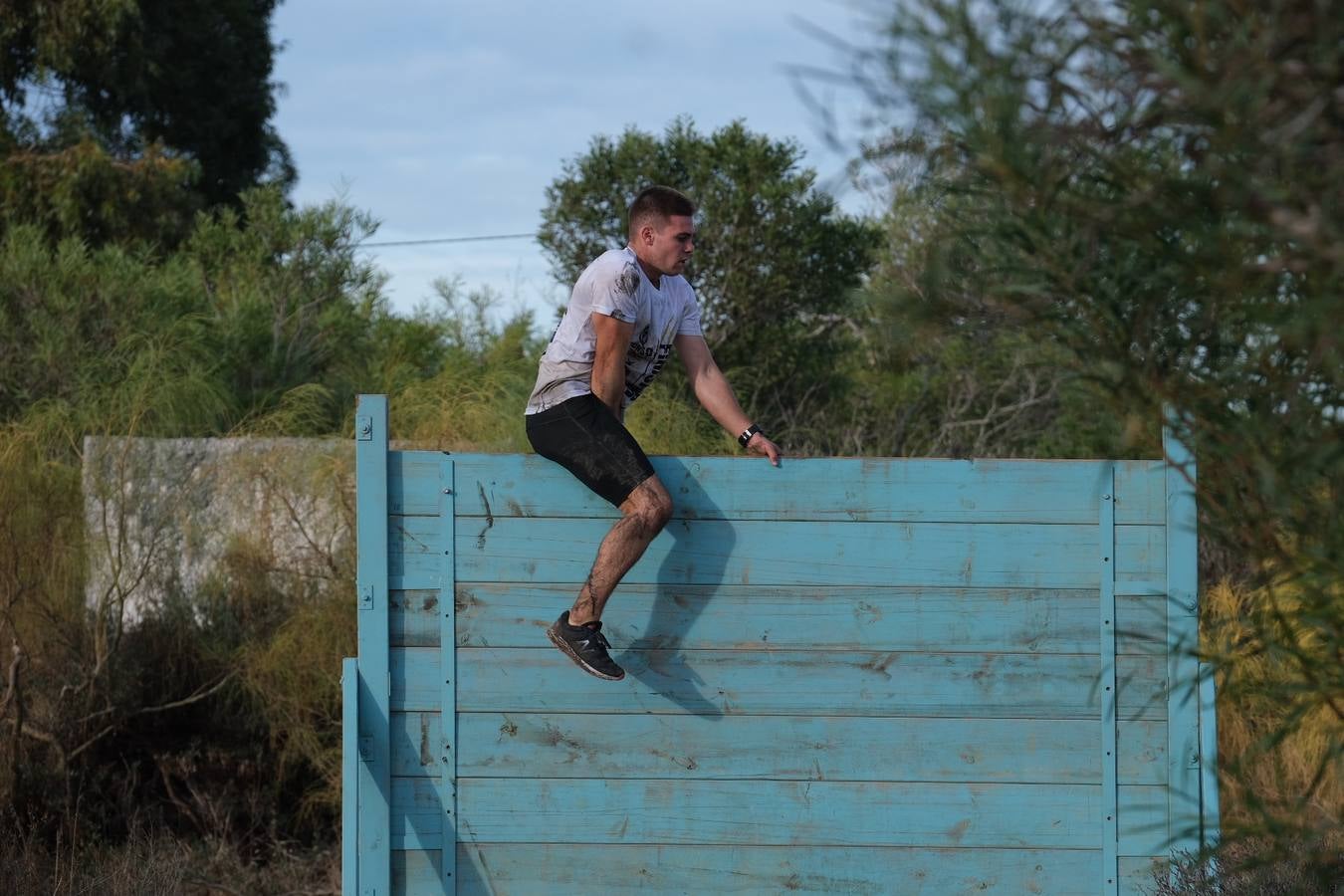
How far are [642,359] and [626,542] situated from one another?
2.19 feet

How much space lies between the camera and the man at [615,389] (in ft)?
12.9

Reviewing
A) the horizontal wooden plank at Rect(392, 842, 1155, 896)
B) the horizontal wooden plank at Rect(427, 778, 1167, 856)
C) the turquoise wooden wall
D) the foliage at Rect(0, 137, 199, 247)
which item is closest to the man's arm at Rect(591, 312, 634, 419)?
the turquoise wooden wall

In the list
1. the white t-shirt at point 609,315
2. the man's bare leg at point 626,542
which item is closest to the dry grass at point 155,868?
the man's bare leg at point 626,542

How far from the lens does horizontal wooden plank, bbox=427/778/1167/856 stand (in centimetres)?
409

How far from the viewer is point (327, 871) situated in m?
6.51

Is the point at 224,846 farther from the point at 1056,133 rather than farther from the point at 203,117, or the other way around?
the point at 203,117

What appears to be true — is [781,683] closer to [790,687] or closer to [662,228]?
[790,687]

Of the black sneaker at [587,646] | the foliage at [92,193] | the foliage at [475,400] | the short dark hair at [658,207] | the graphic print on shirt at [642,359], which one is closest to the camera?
the black sneaker at [587,646]

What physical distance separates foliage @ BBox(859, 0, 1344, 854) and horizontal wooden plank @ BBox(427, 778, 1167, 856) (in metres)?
2.08

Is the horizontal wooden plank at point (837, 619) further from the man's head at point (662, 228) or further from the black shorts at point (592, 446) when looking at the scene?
the man's head at point (662, 228)

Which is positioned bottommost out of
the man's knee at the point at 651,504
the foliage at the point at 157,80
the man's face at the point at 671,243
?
the man's knee at the point at 651,504

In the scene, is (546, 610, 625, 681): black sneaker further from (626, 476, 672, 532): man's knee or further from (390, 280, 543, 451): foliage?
(390, 280, 543, 451): foliage

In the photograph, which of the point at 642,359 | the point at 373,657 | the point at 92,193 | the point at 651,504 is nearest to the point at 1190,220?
the point at 651,504

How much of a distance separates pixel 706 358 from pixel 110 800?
3.94m
